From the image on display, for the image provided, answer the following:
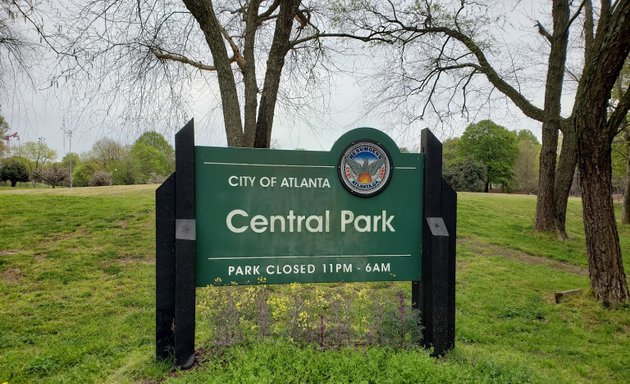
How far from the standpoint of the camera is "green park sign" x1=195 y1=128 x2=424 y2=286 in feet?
11.7

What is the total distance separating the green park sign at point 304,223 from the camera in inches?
136

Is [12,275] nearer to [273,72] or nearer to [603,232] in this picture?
[273,72]

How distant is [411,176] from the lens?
3951 mm

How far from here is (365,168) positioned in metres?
3.86

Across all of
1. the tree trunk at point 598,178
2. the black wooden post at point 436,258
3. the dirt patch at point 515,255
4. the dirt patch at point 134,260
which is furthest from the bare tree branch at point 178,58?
the dirt patch at point 515,255

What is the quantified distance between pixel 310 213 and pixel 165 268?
1320mm

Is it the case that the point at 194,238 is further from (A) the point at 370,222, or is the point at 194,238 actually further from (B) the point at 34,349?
(B) the point at 34,349

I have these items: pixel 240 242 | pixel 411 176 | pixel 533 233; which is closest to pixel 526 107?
pixel 533 233

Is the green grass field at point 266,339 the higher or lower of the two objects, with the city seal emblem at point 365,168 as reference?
lower

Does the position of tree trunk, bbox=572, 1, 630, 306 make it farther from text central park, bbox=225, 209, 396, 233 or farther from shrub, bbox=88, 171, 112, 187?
shrub, bbox=88, 171, 112, 187

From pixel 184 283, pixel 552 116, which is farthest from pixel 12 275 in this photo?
pixel 552 116

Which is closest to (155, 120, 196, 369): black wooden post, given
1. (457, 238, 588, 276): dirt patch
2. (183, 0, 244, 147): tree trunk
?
(183, 0, 244, 147): tree trunk

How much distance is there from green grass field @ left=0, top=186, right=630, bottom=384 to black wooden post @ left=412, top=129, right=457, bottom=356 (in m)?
0.24

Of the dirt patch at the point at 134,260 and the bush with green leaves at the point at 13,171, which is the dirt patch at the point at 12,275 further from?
the bush with green leaves at the point at 13,171
